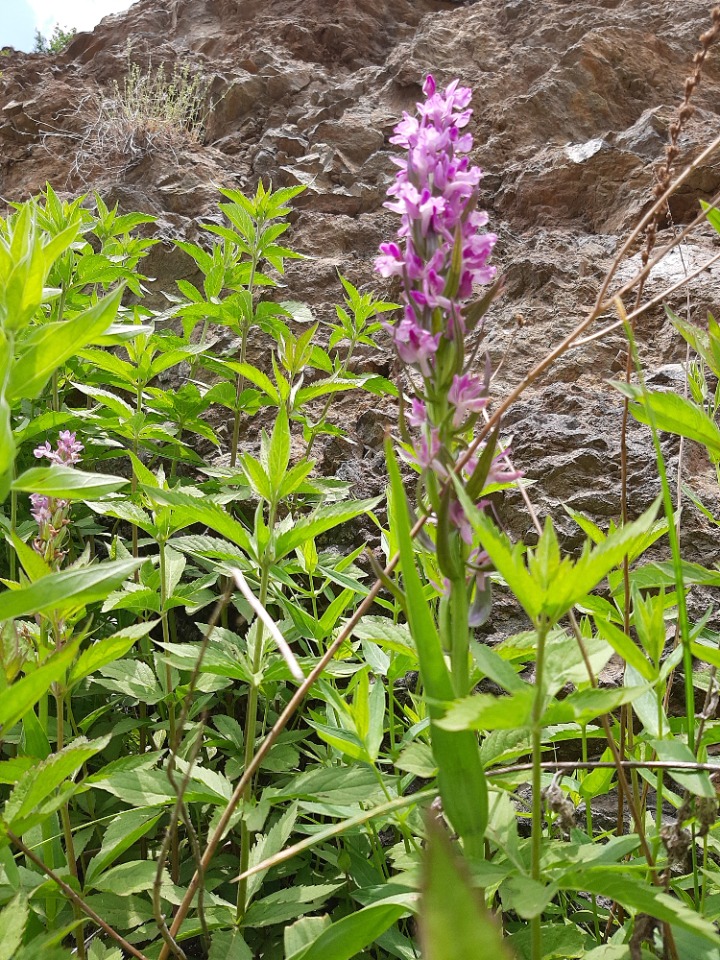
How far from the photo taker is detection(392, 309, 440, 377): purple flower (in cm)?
76

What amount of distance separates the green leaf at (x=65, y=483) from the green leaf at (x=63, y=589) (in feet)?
0.46

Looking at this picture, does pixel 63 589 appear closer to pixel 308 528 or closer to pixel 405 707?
pixel 308 528

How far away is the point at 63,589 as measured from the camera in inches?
23.0

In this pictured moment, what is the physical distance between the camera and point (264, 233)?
7.10 ft

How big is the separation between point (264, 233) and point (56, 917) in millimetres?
1942

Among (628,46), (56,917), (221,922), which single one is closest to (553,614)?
(221,922)

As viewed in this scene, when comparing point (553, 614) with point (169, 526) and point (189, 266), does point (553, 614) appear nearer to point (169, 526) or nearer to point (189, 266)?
point (169, 526)

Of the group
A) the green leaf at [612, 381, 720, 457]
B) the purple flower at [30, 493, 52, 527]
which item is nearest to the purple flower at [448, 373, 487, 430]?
the green leaf at [612, 381, 720, 457]

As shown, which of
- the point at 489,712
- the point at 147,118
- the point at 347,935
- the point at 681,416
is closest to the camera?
the point at 489,712

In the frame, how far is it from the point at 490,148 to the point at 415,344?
3006 mm

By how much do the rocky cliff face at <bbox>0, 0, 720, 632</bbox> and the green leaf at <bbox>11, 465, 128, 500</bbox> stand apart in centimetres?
121

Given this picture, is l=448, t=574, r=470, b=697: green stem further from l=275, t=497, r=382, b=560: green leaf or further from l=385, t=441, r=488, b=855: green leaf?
l=275, t=497, r=382, b=560: green leaf

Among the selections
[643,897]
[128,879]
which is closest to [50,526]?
[128,879]

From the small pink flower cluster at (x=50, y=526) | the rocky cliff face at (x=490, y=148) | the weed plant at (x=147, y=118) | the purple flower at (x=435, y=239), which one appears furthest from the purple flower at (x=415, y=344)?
the weed plant at (x=147, y=118)
